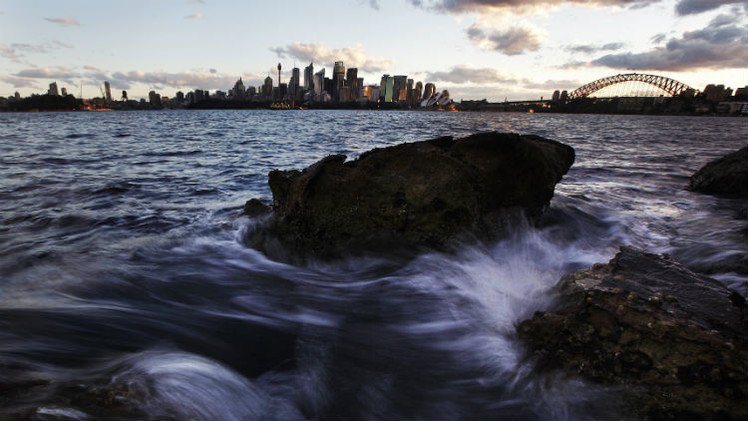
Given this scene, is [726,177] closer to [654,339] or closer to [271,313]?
[654,339]

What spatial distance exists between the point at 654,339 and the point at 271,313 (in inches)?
141

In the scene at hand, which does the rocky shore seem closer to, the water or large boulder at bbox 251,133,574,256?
large boulder at bbox 251,133,574,256

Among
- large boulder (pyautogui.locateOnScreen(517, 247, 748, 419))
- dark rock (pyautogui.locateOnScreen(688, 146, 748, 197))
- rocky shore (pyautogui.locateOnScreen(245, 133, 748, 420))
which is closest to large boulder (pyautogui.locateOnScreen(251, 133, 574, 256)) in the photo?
rocky shore (pyautogui.locateOnScreen(245, 133, 748, 420))

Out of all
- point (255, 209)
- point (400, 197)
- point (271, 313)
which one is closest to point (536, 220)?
point (400, 197)

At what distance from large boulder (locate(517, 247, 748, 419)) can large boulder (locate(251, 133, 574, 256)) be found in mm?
2160

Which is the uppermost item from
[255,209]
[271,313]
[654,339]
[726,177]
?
[726,177]

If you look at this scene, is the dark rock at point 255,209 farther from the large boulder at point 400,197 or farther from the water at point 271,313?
the large boulder at point 400,197

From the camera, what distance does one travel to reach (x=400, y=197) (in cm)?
533

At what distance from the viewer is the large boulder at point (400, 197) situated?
210 inches

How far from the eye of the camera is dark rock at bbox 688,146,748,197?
32.5 feet

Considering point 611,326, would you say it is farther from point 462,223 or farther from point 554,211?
point 554,211

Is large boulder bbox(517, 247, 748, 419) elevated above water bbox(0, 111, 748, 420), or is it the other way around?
large boulder bbox(517, 247, 748, 419)

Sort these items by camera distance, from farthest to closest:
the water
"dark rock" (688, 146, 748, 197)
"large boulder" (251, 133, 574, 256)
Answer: "dark rock" (688, 146, 748, 197) → "large boulder" (251, 133, 574, 256) → the water

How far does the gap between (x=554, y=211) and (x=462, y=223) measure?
3.39 m
